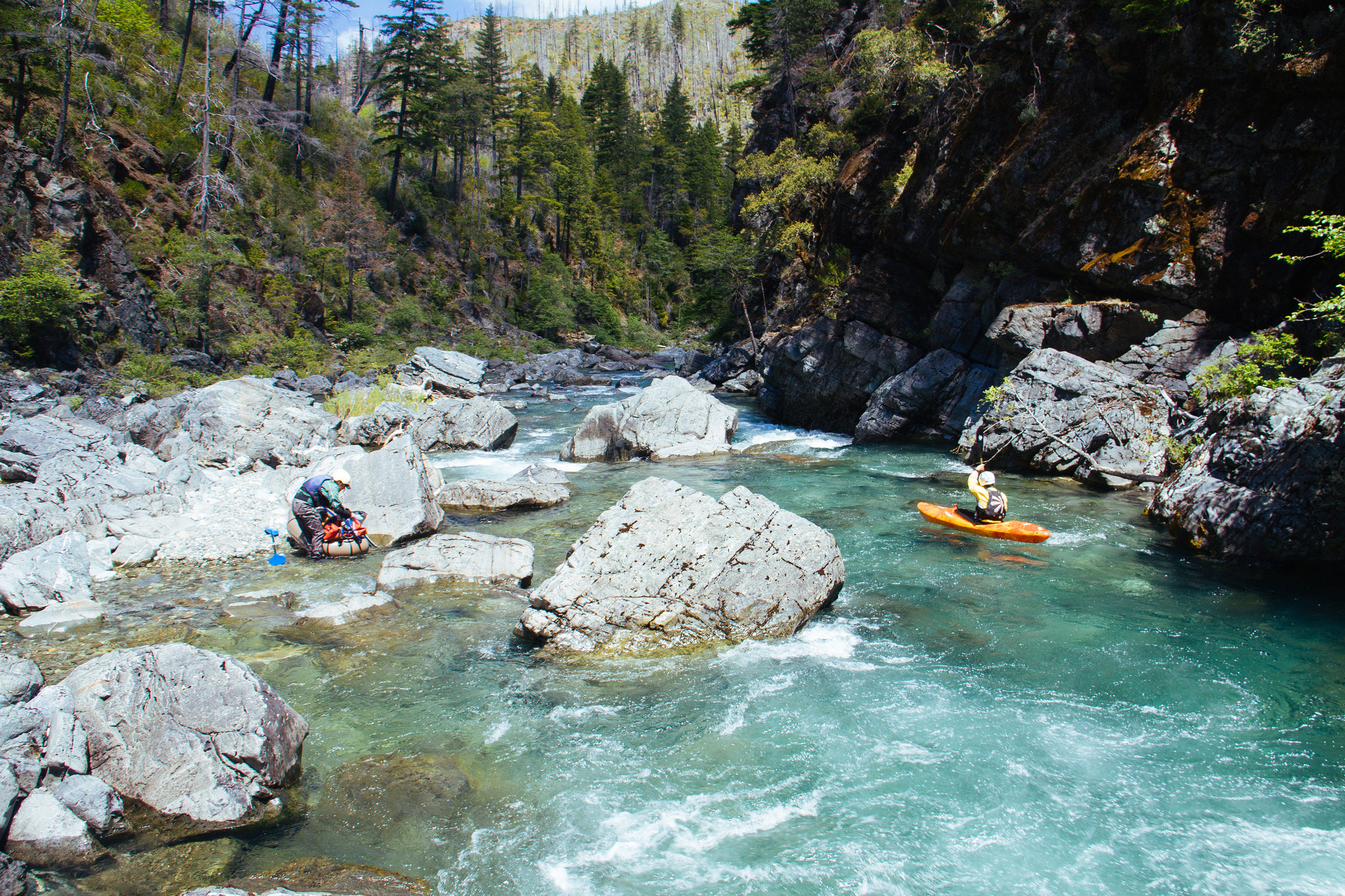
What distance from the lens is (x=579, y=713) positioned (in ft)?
18.8

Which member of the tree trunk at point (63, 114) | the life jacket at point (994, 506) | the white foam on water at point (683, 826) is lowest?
the white foam on water at point (683, 826)

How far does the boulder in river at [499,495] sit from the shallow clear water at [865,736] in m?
3.01

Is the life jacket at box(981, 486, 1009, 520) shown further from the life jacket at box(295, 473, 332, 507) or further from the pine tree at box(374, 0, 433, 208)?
the pine tree at box(374, 0, 433, 208)

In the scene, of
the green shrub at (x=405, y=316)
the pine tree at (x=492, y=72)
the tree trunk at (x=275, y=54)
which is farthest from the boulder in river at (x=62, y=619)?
the pine tree at (x=492, y=72)

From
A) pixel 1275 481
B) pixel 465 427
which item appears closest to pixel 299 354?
pixel 465 427

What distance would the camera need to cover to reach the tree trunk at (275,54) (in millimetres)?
32812

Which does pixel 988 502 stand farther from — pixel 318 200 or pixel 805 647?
pixel 318 200

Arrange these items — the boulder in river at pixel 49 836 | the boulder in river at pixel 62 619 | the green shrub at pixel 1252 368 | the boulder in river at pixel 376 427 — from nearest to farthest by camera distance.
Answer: the boulder in river at pixel 49 836
the boulder in river at pixel 62 619
the green shrub at pixel 1252 368
the boulder in river at pixel 376 427

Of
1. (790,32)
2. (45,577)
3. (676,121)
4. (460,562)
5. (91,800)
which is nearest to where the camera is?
(91,800)

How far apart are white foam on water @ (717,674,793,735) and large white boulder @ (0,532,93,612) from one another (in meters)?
6.84

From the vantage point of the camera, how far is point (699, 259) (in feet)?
114

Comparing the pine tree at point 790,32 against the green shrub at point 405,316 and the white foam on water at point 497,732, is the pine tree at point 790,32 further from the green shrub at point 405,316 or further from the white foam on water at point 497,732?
the white foam on water at point 497,732

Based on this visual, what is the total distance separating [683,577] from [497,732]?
2484 millimetres

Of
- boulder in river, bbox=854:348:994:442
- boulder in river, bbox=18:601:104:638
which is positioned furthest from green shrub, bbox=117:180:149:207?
boulder in river, bbox=854:348:994:442
